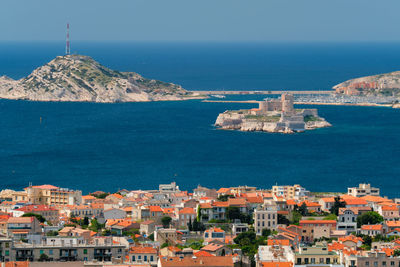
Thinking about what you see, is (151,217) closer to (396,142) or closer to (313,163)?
(313,163)

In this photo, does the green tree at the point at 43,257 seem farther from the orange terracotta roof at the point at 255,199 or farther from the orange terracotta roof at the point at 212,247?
the orange terracotta roof at the point at 255,199

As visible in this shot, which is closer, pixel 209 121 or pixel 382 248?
pixel 382 248

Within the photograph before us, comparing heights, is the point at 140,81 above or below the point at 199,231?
above

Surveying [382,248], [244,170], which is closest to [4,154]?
[244,170]

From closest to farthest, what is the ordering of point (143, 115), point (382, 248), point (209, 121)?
point (382, 248), point (209, 121), point (143, 115)

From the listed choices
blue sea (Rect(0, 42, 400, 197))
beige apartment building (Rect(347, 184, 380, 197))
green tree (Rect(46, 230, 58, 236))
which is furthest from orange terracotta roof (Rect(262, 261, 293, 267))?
blue sea (Rect(0, 42, 400, 197))

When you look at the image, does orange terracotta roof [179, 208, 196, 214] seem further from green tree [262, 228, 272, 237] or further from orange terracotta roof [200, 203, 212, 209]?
green tree [262, 228, 272, 237]

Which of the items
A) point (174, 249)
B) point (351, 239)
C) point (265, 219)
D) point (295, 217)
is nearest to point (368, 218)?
point (295, 217)
